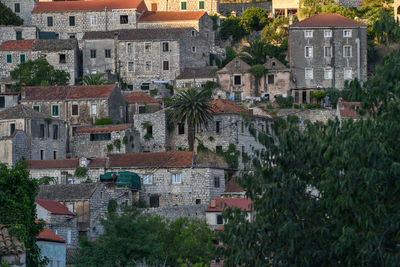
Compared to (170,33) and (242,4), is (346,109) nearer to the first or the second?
(170,33)

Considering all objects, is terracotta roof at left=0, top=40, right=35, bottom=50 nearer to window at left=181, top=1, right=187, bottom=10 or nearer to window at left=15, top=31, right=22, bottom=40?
window at left=15, top=31, right=22, bottom=40

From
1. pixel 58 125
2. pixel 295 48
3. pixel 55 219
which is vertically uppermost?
pixel 295 48

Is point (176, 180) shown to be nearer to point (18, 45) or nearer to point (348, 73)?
point (348, 73)

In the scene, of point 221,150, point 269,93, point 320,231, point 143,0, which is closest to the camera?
point 320,231

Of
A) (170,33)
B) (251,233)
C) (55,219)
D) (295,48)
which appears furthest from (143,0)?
(251,233)

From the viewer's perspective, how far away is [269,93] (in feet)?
336

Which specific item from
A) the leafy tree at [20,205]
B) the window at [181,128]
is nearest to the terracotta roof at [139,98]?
the window at [181,128]

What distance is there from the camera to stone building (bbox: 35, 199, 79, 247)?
69.9 metres

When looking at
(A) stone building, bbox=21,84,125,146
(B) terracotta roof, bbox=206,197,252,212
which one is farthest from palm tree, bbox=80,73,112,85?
(B) terracotta roof, bbox=206,197,252,212

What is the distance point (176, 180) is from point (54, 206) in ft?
43.7

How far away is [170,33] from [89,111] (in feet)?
59.1

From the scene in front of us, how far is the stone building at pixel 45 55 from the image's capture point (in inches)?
4225

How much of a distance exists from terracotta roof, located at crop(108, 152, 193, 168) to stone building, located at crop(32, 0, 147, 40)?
1375 inches

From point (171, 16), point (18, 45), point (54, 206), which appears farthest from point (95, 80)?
point (54, 206)
